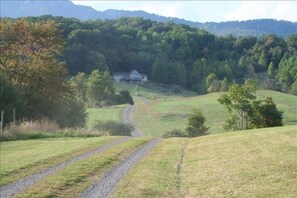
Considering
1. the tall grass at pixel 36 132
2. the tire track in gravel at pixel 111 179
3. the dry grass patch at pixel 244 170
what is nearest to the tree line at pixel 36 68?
the tall grass at pixel 36 132

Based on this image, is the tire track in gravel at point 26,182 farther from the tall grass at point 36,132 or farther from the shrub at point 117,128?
the shrub at point 117,128

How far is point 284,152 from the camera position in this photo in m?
17.4

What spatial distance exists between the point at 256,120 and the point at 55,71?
861 inches

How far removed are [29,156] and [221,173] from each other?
9556mm

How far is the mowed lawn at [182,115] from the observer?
73.9 metres

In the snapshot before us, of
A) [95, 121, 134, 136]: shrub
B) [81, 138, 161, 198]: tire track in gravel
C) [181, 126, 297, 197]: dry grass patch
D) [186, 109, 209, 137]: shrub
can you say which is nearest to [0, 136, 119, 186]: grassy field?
[81, 138, 161, 198]: tire track in gravel

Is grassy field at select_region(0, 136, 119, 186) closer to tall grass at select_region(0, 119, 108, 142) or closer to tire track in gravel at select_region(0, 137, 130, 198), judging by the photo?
tire track in gravel at select_region(0, 137, 130, 198)

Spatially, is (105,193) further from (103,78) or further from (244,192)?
(103,78)

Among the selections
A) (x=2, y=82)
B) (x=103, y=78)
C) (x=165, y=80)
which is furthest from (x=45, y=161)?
(x=165, y=80)

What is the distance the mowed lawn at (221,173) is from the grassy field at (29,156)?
3.69 m

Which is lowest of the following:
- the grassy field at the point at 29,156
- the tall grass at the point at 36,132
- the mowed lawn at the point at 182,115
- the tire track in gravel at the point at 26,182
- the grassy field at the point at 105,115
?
the grassy field at the point at 105,115

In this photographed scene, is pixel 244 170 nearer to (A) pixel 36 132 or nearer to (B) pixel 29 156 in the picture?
(B) pixel 29 156

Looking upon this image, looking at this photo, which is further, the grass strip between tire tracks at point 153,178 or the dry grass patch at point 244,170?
the grass strip between tire tracks at point 153,178

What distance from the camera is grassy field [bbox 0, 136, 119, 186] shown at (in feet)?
53.2
